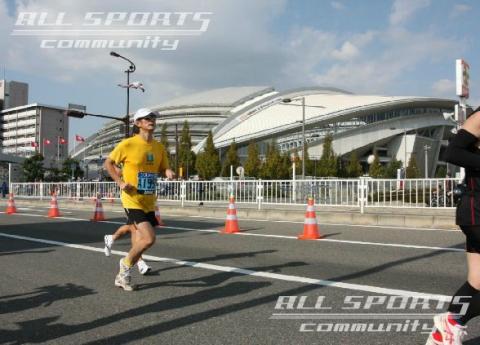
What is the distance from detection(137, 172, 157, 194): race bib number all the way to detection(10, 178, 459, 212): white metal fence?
10171 millimetres

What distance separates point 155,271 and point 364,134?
7618 centimetres

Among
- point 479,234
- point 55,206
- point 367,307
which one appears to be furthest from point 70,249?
point 55,206

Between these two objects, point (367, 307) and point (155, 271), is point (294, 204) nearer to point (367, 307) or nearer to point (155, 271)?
point (155, 271)

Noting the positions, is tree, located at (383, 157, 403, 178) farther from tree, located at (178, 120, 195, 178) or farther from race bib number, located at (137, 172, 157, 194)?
race bib number, located at (137, 172, 157, 194)

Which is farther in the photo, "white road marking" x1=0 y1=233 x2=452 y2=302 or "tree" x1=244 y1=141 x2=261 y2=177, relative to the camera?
"tree" x1=244 y1=141 x2=261 y2=177

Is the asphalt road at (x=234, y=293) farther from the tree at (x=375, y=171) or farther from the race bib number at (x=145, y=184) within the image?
the tree at (x=375, y=171)

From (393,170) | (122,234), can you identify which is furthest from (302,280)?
(393,170)

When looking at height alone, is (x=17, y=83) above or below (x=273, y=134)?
above

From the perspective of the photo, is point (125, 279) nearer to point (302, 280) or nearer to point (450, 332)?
point (302, 280)

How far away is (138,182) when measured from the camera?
5090 mm

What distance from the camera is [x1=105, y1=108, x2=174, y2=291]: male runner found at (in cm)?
499

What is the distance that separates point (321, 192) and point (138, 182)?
1236 centimetres

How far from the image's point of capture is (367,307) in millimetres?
4262

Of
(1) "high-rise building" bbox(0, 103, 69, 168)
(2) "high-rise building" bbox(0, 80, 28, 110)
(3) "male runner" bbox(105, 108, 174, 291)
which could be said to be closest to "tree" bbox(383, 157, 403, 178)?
(3) "male runner" bbox(105, 108, 174, 291)
